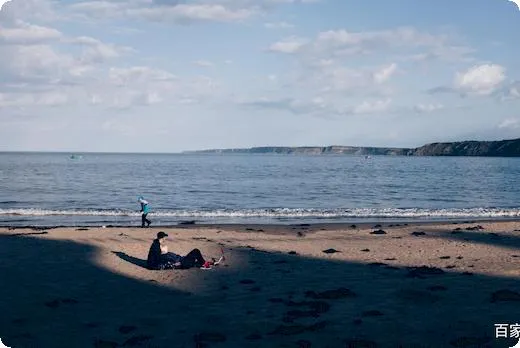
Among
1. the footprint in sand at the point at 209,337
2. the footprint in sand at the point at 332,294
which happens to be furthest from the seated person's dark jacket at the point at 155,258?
the footprint in sand at the point at 209,337

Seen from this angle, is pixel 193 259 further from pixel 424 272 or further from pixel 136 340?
pixel 424 272

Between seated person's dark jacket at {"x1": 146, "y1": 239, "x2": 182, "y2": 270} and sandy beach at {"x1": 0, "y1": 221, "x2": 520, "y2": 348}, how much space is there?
40 centimetres

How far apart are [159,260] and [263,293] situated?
4.89m

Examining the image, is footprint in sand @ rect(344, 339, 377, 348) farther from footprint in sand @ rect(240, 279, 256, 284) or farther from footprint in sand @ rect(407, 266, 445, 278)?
footprint in sand @ rect(407, 266, 445, 278)

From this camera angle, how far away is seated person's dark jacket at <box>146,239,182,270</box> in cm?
1762

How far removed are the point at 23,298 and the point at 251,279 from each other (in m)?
6.88

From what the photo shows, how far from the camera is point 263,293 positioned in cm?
1451

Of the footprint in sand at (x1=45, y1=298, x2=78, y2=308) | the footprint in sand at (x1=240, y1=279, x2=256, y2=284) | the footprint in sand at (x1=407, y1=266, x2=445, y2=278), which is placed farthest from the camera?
the footprint in sand at (x1=407, y1=266, x2=445, y2=278)

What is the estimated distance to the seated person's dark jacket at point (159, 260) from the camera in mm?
17625

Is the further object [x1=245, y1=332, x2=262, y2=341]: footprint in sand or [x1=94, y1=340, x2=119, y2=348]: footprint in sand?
[x1=245, y1=332, x2=262, y2=341]: footprint in sand

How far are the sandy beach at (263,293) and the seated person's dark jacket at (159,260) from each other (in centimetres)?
40

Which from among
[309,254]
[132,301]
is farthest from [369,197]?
[132,301]

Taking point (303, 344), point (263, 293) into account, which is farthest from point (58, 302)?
point (303, 344)

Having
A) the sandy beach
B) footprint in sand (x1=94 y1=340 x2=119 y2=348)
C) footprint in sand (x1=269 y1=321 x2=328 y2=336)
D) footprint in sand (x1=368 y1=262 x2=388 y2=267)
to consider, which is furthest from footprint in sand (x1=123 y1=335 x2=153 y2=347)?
footprint in sand (x1=368 y1=262 x2=388 y2=267)
